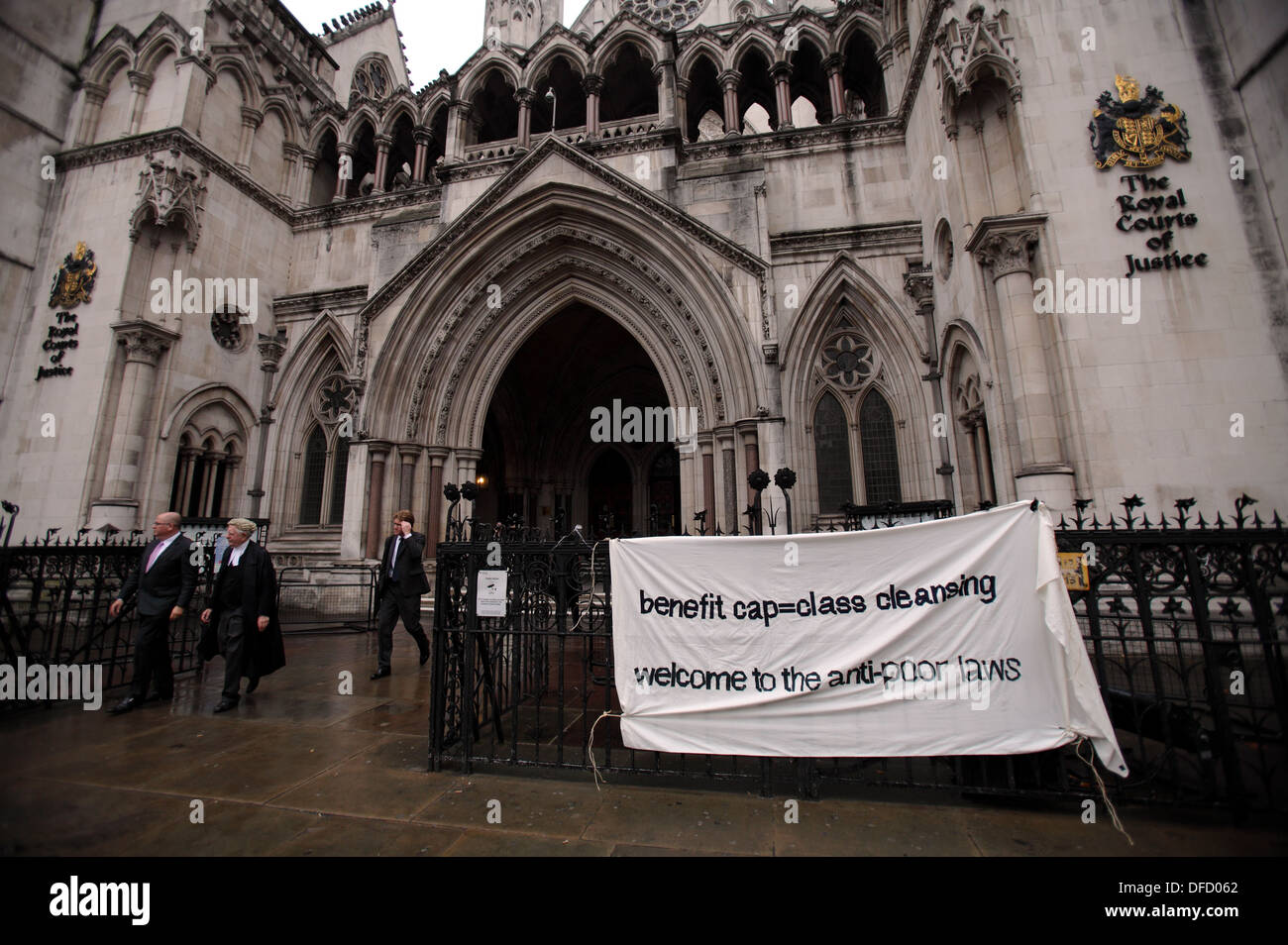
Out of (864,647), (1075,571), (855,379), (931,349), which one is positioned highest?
(931,349)

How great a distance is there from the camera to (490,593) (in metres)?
4.20

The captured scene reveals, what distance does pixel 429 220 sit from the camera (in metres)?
15.1

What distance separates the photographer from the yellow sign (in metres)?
3.54

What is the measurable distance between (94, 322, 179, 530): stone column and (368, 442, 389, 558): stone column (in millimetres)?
5180

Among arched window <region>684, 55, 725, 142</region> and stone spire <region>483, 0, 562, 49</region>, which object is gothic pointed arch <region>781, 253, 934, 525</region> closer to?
arched window <region>684, 55, 725, 142</region>

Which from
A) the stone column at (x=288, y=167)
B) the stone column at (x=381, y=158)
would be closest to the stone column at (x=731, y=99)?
the stone column at (x=381, y=158)

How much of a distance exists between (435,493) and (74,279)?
10.4 metres

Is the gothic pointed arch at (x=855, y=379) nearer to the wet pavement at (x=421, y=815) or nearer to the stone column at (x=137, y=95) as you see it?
the wet pavement at (x=421, y=815)

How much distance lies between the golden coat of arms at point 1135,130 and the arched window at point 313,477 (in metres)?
18.9

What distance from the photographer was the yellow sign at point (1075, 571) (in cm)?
354

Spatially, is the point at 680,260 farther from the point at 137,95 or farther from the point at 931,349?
the point at 137,95

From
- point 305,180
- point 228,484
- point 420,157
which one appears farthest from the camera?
point 305,180

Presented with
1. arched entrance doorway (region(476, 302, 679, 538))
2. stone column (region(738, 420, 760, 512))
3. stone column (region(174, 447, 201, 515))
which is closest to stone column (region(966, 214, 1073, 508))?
stone column (region(738, 420, 760, 512))

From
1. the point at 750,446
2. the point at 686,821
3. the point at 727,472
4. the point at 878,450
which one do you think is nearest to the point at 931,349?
the point at 878,450
